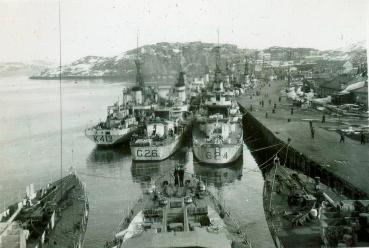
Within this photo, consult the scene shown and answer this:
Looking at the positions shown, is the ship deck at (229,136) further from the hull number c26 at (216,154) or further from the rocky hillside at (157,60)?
the rocky hillside at (157,60)

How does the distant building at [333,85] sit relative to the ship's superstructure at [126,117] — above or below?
above

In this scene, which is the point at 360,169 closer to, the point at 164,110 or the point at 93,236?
the point at 93,236

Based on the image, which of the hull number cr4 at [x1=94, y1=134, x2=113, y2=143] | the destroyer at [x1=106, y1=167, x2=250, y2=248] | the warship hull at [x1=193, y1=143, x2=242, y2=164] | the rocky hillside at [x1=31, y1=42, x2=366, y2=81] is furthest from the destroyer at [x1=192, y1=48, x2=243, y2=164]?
the destroyer at [x1=106, y1=167, x2=250, y2=248]

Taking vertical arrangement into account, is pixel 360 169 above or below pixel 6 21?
below

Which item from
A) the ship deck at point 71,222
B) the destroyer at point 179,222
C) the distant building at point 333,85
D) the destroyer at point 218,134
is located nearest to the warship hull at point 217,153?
the destroyer at point 218,134

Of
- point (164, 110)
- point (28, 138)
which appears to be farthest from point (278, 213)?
point (28, 138)

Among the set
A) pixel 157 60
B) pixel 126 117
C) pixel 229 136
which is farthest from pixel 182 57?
pixel 229 136

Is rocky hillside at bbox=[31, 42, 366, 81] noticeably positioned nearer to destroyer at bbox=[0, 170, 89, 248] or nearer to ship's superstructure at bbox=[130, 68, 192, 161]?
ship's superstructure at bbox=[130, 68, 192, 161]
